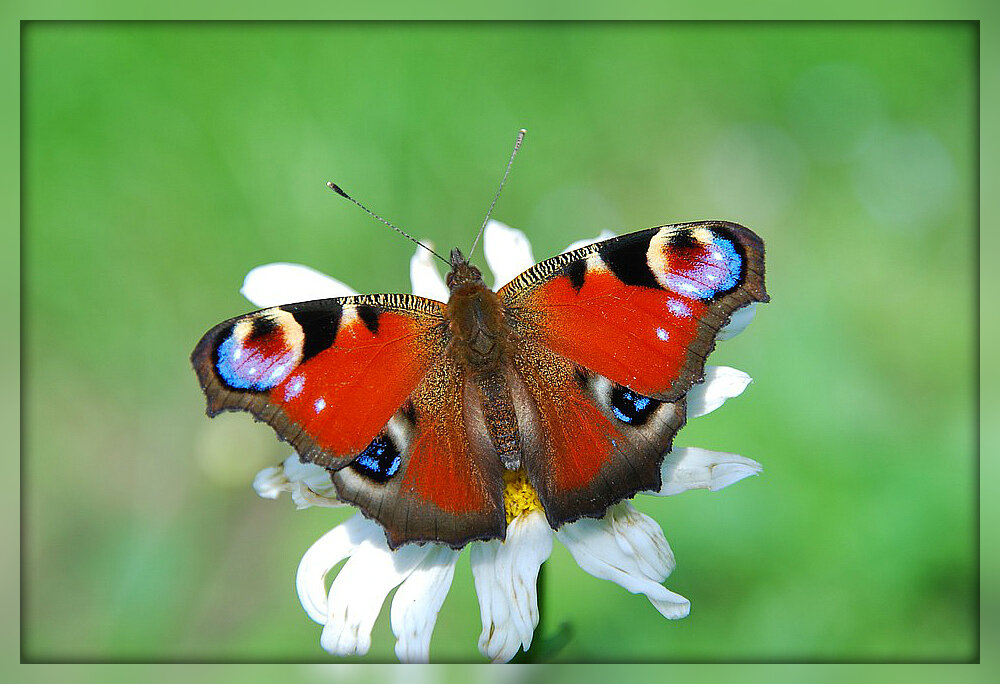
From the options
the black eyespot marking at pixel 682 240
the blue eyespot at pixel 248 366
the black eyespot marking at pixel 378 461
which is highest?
the black eyespot marking at pixel 682 240

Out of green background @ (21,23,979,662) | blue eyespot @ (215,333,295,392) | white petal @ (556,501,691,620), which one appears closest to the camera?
blue eyespot @ (215,333,295,392)

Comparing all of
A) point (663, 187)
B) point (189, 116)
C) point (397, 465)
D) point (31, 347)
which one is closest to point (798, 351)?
point (663, 187)

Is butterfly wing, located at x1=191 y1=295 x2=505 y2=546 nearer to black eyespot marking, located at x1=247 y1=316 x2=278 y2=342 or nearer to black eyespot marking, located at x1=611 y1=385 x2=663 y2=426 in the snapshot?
black eyespot marking, located at x1=247 y1=316 x2=278 y2=342

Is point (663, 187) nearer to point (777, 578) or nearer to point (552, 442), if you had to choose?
point (777, 578)

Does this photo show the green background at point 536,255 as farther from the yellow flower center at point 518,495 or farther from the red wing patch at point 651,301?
the red wing patch at point 651,301

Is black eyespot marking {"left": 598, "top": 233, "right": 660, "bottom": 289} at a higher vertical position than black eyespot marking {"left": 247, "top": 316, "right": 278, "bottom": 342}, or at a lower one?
higher

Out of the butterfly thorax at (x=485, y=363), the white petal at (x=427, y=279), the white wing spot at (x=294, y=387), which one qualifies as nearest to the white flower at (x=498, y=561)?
the butterfly thorax at (x=485, y=363)

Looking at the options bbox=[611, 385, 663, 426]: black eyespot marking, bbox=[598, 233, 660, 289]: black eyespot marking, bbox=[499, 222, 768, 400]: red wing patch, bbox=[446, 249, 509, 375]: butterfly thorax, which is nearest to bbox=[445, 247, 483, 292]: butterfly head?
bbox=[446, 249, 509, 375]: butterfly thorax
